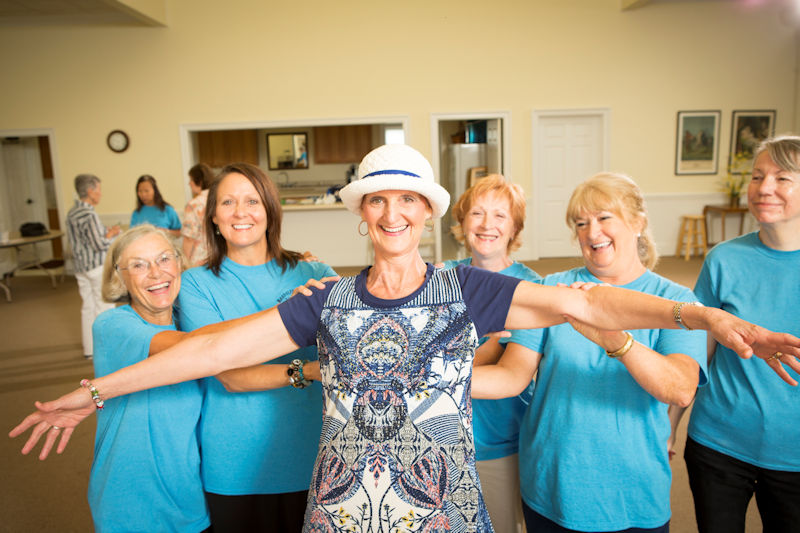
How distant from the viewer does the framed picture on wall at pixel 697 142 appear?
8.37m

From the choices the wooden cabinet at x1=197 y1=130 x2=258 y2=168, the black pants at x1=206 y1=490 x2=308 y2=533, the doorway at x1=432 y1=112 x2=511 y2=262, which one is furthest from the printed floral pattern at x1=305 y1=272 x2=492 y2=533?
the wooden cabinet at x1=197 y1=130 x2=258 y2=168

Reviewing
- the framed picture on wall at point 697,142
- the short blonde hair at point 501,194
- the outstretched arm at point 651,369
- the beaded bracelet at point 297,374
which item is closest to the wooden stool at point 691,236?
the framed picture on wall at point 697,142

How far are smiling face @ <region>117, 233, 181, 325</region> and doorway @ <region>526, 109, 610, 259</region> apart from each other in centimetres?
743

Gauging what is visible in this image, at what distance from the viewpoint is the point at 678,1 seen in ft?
26.3

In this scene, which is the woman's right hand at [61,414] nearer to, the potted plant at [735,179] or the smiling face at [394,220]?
the smiling face at [394,220]

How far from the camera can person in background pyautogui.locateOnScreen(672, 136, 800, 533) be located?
1526 millimetres

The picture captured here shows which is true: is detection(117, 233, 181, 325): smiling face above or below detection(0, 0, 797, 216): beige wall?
below

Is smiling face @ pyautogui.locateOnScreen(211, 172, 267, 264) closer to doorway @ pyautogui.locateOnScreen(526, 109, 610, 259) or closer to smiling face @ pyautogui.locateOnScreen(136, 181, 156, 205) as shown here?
smiling face @ pyautogui.locateOnScreen(136, 181, 156, 205)

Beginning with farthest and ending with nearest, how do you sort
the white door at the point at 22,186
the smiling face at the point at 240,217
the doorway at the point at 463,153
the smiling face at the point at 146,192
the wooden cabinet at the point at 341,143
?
the wooden cabinet at the point at 341,143 < the white door at the point at 22,186 < the doorway at the point at 463,153 < the smiling face at the point at 146,192 < the smiling face at the point at 240,217

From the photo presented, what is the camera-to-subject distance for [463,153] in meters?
9.09

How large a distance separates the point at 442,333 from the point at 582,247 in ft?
1.96

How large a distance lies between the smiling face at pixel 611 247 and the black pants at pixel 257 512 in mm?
1106

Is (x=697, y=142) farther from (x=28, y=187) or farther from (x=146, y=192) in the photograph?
(x=28, y=187)

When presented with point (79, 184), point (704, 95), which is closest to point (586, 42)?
point (704, 95)
